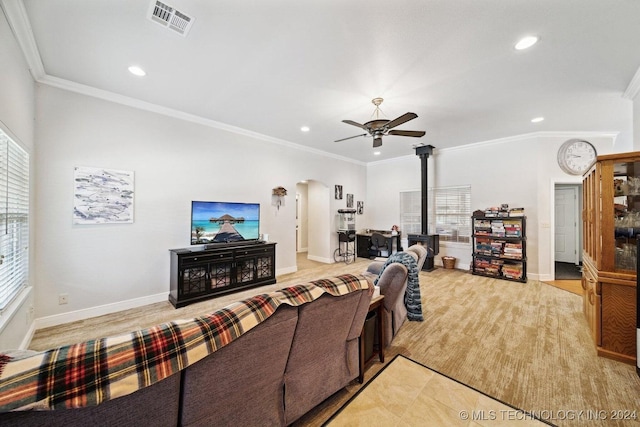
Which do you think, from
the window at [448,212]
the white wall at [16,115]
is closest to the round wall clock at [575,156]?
→ the window at [448,212]

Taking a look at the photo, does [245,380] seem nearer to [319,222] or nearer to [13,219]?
[13,219]

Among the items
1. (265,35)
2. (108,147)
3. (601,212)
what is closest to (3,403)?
(265,35)

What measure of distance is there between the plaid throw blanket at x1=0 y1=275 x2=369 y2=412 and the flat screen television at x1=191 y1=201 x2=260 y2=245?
10.6ft

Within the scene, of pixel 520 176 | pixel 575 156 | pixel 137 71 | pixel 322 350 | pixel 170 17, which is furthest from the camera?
pixel 520 176

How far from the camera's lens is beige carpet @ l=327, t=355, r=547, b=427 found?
1670mm

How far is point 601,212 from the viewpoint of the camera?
2.43 metres

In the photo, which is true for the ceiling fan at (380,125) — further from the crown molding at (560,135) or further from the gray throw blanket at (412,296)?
the crown molding at (560,135)

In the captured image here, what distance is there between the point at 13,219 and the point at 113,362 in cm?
251

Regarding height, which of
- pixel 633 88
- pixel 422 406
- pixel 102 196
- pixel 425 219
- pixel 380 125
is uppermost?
pixel 633 88

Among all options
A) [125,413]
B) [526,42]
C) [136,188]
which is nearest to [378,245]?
[526,42]

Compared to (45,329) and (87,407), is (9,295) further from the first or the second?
(87,407)

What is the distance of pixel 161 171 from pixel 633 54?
562 centimetres

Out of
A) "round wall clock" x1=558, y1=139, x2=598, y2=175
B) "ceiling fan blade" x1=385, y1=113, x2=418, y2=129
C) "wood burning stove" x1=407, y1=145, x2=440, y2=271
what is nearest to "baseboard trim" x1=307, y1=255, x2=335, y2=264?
"wood burning stove" x1=407, y1=145, x2=440, y2=271

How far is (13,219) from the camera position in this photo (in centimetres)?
221
